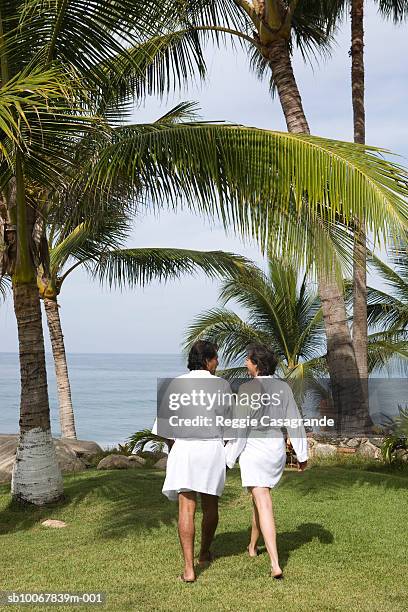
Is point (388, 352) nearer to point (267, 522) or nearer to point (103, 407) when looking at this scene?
point (267, 522)

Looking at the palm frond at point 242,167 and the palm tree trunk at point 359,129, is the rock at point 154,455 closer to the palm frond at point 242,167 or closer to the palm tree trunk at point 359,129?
the palm tree trunk at point 359,129

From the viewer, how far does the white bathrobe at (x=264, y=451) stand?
18.6ft

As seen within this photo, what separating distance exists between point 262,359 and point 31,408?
145 inches

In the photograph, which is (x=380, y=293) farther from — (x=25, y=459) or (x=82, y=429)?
(x=82, y=429)

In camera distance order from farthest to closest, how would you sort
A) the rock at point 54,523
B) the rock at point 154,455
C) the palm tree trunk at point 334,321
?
the rock at point 154,455 → the palm tree trunk at point 334,321 → the rock at point 54,523

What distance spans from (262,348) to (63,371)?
1016cm

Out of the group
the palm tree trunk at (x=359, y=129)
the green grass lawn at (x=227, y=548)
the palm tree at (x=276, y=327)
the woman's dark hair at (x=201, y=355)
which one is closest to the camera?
the green grass lawn at (x=227, y=548)

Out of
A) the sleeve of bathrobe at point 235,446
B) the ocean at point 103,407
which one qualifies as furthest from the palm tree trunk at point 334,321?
the ocean at point 103,407

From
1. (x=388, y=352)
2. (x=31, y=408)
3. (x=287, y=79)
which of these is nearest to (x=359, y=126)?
(x=287, y=79)

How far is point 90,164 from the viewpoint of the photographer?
7652mm

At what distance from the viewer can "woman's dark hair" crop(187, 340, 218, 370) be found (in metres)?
5.62

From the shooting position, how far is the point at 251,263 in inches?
612

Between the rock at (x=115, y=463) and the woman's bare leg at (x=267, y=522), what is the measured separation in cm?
594

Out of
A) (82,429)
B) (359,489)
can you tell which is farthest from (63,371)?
(82,429)
